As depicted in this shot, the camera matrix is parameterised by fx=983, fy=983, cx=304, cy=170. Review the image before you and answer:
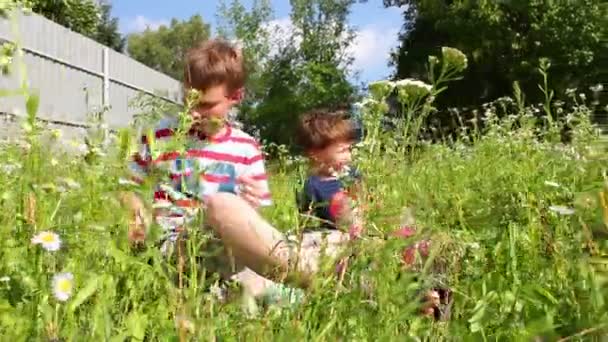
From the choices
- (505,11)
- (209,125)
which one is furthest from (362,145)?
(505,11)

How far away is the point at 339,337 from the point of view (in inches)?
50.3

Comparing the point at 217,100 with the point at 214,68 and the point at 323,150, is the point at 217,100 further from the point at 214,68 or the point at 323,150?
the point at 323,150

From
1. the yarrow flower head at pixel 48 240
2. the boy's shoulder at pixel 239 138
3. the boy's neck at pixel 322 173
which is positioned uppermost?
the boy's shoulder at pixel 239 138

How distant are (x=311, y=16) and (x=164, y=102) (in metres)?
26.4

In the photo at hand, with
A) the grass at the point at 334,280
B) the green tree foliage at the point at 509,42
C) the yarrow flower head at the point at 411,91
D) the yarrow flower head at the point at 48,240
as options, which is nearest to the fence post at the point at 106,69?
the yarrow flower head at the point at 411,91

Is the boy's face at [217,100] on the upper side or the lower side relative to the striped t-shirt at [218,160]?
upper

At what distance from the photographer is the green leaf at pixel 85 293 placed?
3.94 feet

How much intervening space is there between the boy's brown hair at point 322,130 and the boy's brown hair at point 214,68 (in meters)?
0.67

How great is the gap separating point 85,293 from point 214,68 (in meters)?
1.23

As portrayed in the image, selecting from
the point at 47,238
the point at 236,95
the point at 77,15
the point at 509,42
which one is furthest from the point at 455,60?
the point at 77,15

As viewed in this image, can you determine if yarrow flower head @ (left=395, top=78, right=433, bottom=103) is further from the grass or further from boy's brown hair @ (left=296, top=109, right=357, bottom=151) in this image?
boy's brown hair @ (left=296, top=109, right=357, bottom=151)

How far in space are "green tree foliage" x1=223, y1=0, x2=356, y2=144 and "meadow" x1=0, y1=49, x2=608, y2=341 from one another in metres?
24.0

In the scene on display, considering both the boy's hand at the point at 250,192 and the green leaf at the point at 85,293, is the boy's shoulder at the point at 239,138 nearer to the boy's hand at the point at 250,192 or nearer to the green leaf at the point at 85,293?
the boy's hand at the point at 250,192

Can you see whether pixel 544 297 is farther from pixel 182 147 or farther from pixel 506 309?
pixel 182 147
